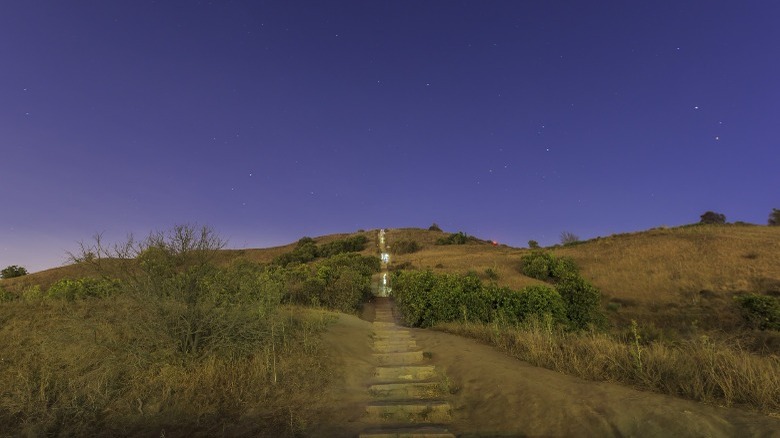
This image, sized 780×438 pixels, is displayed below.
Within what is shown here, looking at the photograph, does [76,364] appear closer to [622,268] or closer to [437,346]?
[437,346]

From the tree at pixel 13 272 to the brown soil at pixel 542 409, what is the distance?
51.7 meters

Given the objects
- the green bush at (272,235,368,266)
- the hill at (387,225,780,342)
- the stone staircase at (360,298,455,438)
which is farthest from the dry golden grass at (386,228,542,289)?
the stone staircase at (360,298,455,438)

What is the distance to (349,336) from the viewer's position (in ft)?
38.5

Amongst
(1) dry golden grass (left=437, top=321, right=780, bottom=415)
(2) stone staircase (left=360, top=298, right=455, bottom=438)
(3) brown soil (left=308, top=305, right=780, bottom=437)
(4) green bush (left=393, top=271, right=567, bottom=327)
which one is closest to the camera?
(3) brown soil (left=308, top=305, right=780, bottom=437)

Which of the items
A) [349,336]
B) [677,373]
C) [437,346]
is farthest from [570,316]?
[677,373]

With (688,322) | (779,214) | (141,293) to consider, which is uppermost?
(779,214)

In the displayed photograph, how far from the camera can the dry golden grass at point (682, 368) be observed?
5199mm

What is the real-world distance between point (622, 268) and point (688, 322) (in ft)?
45.4

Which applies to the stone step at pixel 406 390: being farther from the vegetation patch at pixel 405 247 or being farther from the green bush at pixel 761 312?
the vegetation patch at pixel 405 247

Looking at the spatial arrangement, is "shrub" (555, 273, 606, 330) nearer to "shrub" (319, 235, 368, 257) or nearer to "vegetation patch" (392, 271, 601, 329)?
"vegetation patch" (392, 271, 601, 329)

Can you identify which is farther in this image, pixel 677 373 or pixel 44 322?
pixel 44 322

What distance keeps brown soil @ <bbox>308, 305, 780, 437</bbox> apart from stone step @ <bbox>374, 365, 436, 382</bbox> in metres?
0.30

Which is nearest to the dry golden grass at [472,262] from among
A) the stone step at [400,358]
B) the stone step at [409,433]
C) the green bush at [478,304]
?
the green bush at [478,304]

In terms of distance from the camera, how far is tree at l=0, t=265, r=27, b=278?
42406 mm
